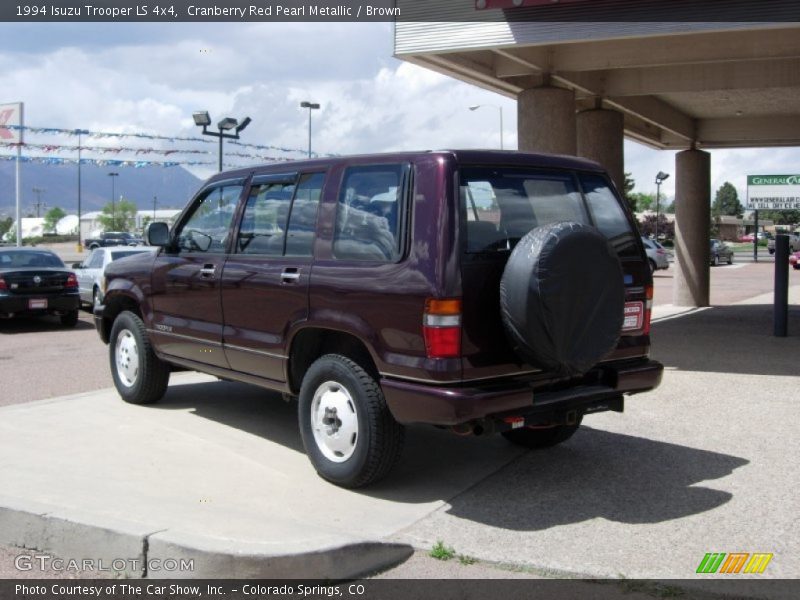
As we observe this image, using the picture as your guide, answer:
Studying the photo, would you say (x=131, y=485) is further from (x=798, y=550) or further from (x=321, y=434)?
(x=798, y=550)

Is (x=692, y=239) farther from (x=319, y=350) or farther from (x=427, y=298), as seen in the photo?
(x=427, y=298)

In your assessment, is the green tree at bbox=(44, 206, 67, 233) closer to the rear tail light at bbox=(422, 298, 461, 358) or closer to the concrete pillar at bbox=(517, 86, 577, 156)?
the concrete pillar at bbox=(517, 86, 577, 156)

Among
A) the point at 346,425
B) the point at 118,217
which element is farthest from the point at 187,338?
the point at 118,217

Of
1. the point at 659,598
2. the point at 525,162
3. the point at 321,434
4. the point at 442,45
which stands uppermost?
the point at 442,45

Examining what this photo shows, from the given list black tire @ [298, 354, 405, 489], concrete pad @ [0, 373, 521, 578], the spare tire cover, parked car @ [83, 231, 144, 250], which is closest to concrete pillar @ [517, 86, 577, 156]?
concrete pad @ [0, 373, 521, 578]

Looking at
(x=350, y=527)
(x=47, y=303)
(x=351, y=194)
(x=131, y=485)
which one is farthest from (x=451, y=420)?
(x=47, y=303)

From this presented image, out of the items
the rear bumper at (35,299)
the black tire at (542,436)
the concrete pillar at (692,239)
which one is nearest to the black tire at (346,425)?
the black tire at (542,436)

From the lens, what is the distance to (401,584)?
171 inches

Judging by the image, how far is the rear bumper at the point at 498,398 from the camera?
5.00 metres

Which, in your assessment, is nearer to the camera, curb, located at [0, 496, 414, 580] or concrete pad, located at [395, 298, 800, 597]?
curb, located at [0, 496, 414, 580]

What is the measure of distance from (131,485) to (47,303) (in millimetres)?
11273

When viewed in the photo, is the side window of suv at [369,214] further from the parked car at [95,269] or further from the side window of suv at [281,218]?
the parked car at [95,269]

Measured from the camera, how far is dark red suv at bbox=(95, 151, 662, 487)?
16.7 ft

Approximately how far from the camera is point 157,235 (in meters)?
7.51
